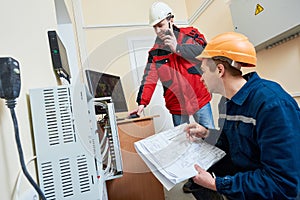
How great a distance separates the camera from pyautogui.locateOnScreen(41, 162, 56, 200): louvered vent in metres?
0.55

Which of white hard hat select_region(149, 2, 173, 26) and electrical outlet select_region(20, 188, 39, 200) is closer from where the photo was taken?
electrical outlet select_region(20, 188, 39, 200)

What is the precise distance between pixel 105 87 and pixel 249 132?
116 centimetres

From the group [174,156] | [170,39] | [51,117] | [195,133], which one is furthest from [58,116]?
[170,39]

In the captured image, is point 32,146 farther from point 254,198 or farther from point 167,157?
point 254,198

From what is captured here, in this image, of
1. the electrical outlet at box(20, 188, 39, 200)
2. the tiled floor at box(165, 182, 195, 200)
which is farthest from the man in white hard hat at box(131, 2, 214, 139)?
the electrical outlet at box(20, 188, 39, 200)

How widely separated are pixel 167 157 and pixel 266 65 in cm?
152

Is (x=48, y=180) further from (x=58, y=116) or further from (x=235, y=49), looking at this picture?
(x=235, y=49)

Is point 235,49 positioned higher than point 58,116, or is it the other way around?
point 235,49

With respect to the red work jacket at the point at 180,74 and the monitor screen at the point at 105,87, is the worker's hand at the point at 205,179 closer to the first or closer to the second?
the monitor screen at the point at 105,87

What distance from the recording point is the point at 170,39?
158 cm

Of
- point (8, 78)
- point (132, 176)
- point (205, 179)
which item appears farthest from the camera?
point (132, 176)

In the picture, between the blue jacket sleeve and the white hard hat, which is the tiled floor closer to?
the blue jacket sleeve

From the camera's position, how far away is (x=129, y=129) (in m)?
1.36

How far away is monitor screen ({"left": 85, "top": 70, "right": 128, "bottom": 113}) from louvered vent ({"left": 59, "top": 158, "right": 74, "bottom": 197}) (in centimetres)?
68
